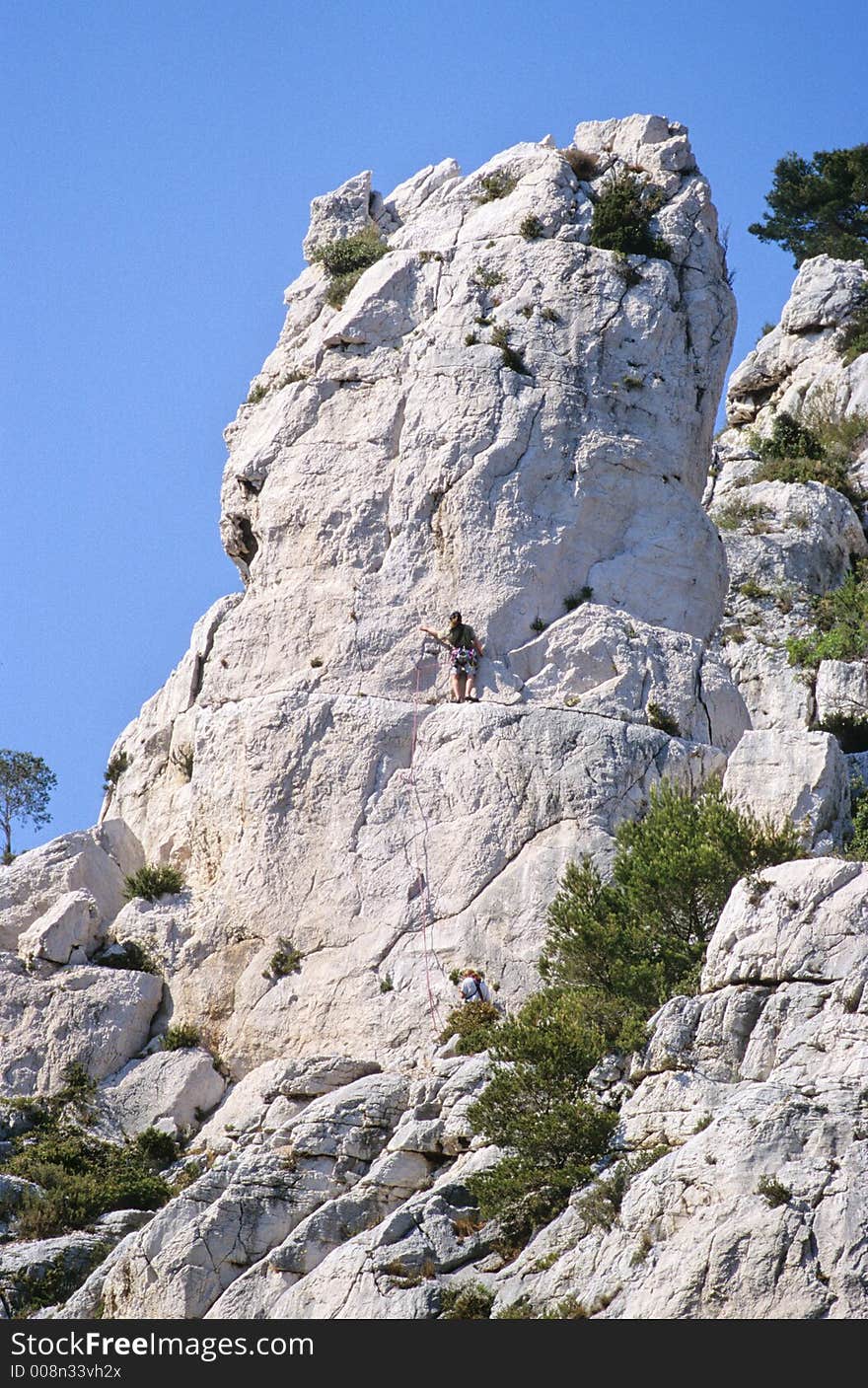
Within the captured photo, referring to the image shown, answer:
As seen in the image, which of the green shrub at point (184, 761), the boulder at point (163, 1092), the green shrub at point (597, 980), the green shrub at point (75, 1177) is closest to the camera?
the green shrub at point (597, 980)

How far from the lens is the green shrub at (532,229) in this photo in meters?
40.8

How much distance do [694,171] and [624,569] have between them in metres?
11.3

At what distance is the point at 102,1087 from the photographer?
3328 centimetres

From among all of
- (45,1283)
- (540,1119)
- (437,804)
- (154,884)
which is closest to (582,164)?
(437,804)

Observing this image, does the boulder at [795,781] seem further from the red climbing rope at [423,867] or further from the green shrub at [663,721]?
the red climbing rope at [423,867]

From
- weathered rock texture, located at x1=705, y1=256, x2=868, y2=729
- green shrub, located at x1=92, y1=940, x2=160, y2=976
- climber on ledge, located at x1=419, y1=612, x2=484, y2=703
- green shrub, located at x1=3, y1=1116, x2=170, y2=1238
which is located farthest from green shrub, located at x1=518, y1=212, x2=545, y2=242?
green shrub, located at x1=3, y1=1116, x2=170, y2=1238

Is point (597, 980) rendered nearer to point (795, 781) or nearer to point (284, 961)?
point (795, 781)

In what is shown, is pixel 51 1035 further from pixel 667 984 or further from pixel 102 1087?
pixel 667 984

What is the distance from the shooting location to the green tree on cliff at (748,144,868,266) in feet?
240

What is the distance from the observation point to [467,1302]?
75.9 feet

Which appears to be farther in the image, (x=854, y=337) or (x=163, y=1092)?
(x=854, y=337)

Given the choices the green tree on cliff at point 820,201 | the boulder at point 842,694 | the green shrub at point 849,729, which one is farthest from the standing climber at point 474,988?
the green tree on cliff at point 820,201

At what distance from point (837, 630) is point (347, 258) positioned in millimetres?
15888

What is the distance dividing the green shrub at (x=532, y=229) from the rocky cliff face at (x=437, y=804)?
0.27 ft
